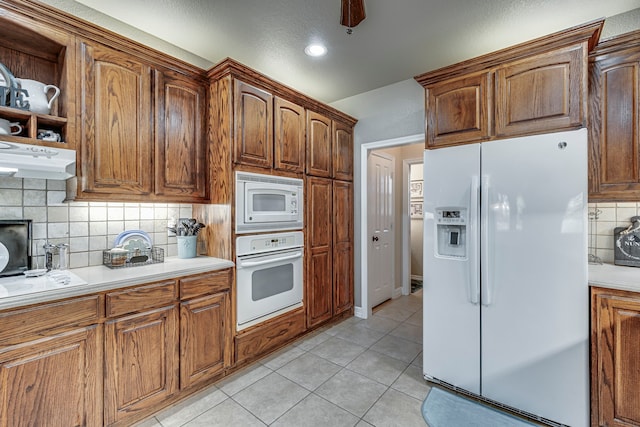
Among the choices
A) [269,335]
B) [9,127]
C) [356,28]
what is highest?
[356,28]

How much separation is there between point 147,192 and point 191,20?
134 cm

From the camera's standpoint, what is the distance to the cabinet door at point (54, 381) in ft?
4.39

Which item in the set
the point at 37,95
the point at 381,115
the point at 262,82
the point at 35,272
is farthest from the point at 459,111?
the point at 35,272

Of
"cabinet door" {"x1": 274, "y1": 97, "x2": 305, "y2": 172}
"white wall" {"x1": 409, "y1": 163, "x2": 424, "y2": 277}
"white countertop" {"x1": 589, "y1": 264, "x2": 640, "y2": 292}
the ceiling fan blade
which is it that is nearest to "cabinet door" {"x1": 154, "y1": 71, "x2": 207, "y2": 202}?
"cabinet door" {"x1": 274, "y1": 97, "x2": 305, "y2": 172}

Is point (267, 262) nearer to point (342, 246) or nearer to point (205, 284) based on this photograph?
point (205, 284)

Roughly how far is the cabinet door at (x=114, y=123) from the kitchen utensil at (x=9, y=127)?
31cm

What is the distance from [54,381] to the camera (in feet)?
4.77

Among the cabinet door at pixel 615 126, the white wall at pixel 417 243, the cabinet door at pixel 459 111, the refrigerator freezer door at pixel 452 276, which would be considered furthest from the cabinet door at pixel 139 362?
the white wall at pixel 417 243

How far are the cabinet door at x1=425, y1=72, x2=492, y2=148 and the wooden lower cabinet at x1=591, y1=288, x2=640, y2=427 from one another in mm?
1227

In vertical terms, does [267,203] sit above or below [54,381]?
above

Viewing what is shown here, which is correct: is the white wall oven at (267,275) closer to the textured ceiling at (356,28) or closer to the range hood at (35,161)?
the range hood at (35,161)

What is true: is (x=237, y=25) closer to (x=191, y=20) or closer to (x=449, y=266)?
(x=191, y=20)

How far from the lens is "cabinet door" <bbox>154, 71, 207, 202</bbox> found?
217cm

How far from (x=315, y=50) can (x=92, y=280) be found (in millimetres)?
2427
